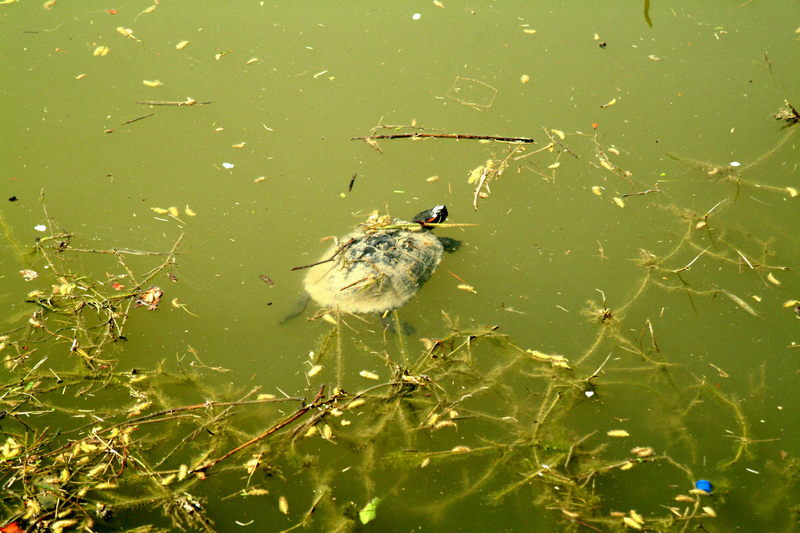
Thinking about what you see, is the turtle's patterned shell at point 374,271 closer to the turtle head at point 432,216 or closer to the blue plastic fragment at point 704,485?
the turtle head at point 432,216

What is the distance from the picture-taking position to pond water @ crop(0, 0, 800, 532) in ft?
7.45

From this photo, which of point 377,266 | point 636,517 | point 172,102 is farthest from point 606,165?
point 172,102

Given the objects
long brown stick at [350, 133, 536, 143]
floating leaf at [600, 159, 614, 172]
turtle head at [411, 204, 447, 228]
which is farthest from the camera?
long brown stick at [350, 133, 536, 143]

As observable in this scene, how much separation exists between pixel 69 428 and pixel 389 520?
141cm

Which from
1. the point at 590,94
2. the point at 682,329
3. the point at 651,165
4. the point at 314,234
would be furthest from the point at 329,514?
the point at 590,94

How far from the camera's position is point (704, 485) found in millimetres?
2254

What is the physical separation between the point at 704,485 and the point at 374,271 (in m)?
1.70

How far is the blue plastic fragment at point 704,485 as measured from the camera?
7.37 ft

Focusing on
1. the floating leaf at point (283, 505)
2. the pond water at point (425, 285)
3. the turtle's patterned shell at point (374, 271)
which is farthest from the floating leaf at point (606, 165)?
the floating leaf at point (283, 505)

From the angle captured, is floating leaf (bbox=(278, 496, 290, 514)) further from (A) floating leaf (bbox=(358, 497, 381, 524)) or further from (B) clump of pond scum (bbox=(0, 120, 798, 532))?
(A) floating leaf (bbox=(358, 497, 381, 524))

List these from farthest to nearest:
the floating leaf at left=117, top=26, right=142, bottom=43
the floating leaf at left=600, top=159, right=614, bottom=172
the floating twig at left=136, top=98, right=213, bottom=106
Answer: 1. the floating leaf at left=117, top=26, right=142, bottom=43
2. the floating twig at left=136, top=98, right=213, bottom=106
3. the floating leaf at left=600, top=159, right=614, bottom=172

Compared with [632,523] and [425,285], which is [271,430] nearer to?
[425,285]

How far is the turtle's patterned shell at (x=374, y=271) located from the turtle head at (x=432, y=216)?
0.32 ft

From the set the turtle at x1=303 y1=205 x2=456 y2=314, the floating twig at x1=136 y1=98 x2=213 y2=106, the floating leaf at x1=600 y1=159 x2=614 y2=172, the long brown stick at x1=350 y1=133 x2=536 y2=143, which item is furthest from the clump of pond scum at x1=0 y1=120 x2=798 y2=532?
the floating twig at x1=136 y1=98 x2=213 y2=106
